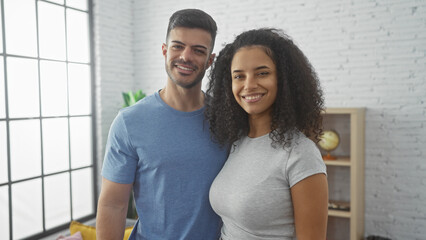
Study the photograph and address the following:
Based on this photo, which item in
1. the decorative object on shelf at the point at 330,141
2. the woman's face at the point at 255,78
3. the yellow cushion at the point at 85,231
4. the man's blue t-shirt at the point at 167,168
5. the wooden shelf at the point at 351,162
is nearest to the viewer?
the woman's face at the point at 255,78

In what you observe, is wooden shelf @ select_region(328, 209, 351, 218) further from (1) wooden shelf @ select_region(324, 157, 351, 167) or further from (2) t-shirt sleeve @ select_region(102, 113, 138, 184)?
(2) t-shirt sleeve @ select_region(102, 113, 138, 184)

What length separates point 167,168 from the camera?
55.4 inches

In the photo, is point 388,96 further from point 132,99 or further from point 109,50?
point 109,50

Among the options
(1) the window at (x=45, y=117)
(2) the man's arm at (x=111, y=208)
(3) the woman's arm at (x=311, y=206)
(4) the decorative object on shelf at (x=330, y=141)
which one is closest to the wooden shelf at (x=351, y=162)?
(4) the decorative object on shelf at (x=330, y=141)

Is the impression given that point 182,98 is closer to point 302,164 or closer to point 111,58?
point 302,164

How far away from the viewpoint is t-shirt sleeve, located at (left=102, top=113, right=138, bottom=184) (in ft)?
4.64

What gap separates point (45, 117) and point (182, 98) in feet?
8.54

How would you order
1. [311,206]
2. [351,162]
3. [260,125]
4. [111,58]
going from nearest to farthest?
[311,206]
[260,125]
[351,162]
[111,58]

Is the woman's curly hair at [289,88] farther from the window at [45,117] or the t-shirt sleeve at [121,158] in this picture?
the window at [45,117]

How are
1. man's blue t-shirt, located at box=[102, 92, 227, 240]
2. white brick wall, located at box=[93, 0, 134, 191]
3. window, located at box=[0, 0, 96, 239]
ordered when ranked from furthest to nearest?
white brick wall, located at box=[93, 0, 134, 191] → window, located at box=[0, 0, 96, 239] → man's blue t-shirt, located at box=[102, 92, 227, 240]

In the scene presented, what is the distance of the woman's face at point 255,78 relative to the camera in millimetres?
1285

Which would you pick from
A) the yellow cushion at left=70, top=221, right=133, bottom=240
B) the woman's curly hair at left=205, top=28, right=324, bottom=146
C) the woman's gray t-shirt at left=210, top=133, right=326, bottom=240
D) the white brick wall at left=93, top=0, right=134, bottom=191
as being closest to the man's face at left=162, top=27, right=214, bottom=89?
the woman's curly hair at left=205, top=28, right=324, bottom=146

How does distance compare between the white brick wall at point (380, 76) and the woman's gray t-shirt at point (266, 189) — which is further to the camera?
the white brick wall at point (380, 76)

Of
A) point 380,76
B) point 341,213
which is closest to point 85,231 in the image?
point 341,213
